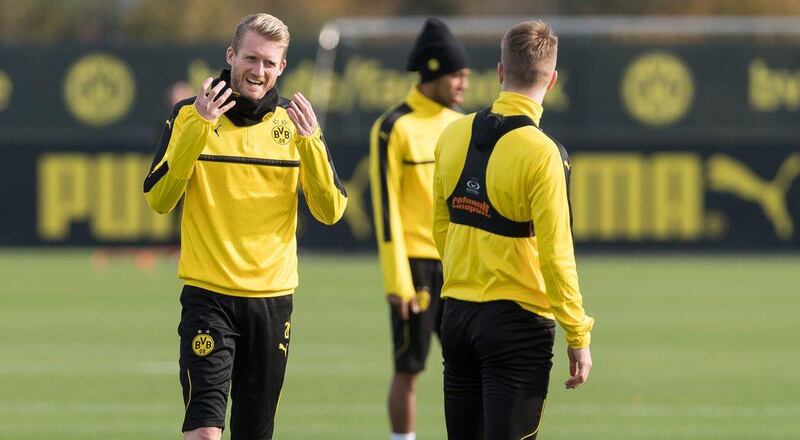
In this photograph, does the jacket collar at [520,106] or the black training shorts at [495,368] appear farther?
the jacket collar at [520,106]

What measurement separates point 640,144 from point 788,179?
2.21 m

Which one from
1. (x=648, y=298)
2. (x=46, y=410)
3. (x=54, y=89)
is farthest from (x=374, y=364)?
(x=54, y=89)

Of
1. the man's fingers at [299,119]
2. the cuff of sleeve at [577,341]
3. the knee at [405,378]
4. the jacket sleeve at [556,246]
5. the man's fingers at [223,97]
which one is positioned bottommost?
the knee at [405,378]

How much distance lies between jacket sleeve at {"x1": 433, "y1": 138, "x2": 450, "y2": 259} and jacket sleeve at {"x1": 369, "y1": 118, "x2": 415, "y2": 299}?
1889mm

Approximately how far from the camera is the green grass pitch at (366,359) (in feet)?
35.5

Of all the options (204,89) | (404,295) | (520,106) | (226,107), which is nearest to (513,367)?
(520,106)

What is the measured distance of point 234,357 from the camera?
7234 millimetres

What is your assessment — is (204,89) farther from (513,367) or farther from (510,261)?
(513,367)

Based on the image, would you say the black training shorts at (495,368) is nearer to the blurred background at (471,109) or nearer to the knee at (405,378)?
the knee at (405,378)

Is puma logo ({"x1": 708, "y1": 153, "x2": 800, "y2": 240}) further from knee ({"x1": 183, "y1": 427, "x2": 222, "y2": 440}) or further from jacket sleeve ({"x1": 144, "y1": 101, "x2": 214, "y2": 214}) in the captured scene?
knee ({"x1": 183, "y1": 427, "x2": 222, "y2": 440})

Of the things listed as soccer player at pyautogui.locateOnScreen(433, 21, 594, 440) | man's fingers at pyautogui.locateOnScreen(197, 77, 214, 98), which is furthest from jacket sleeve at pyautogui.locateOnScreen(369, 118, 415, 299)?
man's fingers at pyautogui.locateOnScreen(197, 77, 214, 98)

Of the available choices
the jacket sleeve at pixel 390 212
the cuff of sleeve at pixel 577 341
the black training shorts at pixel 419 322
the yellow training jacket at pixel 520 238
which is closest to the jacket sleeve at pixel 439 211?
the yellow training jacket at pixel 520 238

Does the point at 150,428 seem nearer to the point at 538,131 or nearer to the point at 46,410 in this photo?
the point at 46,410

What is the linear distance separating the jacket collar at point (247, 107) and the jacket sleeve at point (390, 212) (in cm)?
219
